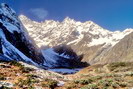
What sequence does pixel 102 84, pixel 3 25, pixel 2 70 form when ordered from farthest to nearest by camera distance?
pixel 3 25 → pixel 2 70 → pixel 102 84

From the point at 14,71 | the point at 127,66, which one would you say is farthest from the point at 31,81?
the point at 127,66

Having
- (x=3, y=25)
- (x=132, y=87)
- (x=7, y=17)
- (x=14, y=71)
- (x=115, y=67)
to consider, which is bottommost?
(x=132, y=87)

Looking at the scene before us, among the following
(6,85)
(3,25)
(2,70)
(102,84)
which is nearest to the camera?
(6,85)

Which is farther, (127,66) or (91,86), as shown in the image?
(127,66)

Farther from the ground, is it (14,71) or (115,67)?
(115,67)

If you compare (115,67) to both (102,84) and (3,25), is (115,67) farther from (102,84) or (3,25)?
(3,25)

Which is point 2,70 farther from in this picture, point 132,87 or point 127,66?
point 127,66

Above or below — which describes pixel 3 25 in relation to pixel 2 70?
above

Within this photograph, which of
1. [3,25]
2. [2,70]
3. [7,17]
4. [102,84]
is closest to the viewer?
[102,84]

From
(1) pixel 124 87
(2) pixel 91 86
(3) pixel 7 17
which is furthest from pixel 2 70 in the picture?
(3) pixel 7 17
